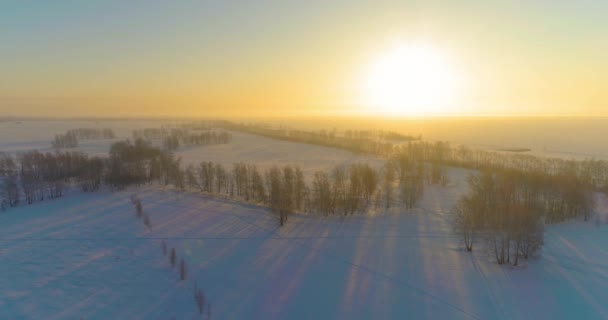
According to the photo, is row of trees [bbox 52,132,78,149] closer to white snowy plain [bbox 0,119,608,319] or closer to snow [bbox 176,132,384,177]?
snow [bbox 176,132,384,177]

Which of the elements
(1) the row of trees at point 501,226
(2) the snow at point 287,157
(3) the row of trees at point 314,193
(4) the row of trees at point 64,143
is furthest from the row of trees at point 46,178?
(4) the row of trees at point 64,143

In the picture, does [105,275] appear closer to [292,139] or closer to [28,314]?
[28,314]

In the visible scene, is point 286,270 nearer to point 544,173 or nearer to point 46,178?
point 544,173

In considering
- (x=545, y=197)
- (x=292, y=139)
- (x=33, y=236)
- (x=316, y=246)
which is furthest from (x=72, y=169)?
(x=292, y=139)

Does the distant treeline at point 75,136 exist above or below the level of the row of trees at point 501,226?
above

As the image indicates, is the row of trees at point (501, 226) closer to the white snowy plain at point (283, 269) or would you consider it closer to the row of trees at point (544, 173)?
the white snowy plain at point (283, 269)

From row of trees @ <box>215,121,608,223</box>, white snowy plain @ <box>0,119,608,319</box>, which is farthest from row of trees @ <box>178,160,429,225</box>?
row of trees @ <box>215,121,608,223</box>

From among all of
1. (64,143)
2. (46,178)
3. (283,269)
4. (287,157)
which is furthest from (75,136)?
(283,269)
